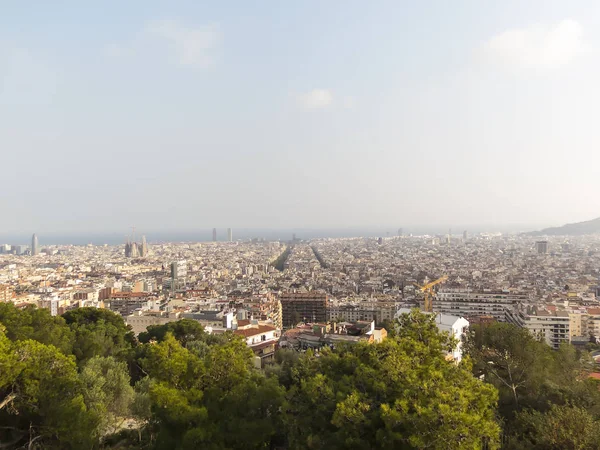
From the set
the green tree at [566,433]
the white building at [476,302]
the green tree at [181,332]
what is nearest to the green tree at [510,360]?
the green tree at [566,433]

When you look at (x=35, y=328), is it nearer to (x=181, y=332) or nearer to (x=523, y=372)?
(x=181, y=332)

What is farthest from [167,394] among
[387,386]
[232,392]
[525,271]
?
[525,271]

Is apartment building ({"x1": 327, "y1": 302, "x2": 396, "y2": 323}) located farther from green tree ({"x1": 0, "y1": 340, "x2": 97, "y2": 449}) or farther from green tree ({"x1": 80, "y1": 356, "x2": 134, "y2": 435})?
green tree ({"x1": 0, "y1": 340, "x2": 97, "y2": 449})

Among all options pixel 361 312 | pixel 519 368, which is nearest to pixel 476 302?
pixel 361 312

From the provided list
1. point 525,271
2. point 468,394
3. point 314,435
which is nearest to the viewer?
point 468,394

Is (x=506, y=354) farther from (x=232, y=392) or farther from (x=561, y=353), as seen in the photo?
(x=232, y=392)

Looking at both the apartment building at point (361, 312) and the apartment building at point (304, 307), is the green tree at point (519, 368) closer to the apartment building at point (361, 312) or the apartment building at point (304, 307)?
the apartment building at point (361, 312)
